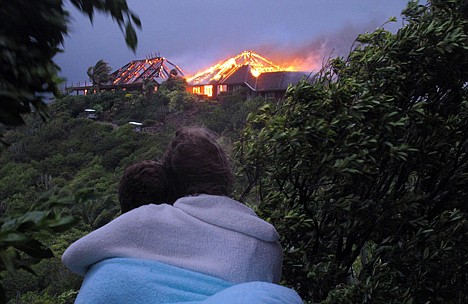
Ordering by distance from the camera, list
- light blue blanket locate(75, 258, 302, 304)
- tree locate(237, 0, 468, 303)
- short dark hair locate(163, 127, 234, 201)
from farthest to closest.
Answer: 1. tree locate(237, 0, 468, 303)
2. short dark hair locate(163, 127, 234, 201)
3. light blue blanket locate(75, 258, 302, 304)

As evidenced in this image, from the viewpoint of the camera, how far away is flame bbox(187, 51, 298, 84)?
17.3m

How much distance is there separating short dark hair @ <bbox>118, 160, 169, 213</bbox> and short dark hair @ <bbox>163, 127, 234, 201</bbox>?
0.04 metres

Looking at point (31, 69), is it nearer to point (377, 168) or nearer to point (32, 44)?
point (32, 44)

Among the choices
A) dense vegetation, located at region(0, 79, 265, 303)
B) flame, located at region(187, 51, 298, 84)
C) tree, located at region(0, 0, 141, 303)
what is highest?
flame, located at region(187, 51, 298, 84)

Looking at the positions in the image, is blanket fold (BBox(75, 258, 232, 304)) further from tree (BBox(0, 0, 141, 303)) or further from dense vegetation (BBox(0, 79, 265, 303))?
dense vegetation (BBox(0, 79, 265, 303))

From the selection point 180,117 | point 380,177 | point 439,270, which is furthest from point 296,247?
point 180,117

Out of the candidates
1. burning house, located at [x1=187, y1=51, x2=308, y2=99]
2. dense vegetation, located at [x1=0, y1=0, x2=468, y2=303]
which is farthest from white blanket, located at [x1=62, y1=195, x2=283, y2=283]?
burning house, located at [x1=187, y1=51, x2=308, y2=99]

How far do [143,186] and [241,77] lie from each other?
58.9 feet

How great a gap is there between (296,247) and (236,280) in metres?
1.02

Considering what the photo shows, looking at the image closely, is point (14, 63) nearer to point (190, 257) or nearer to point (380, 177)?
point (190, 257)

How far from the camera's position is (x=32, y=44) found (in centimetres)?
89

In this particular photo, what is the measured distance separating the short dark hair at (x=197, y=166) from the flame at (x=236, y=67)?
1411 centimetres

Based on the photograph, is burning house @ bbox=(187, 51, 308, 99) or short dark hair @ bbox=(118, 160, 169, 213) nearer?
short dark hair @ bbox=(118, 160, 169, 213)

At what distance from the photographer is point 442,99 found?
265 centimetres
